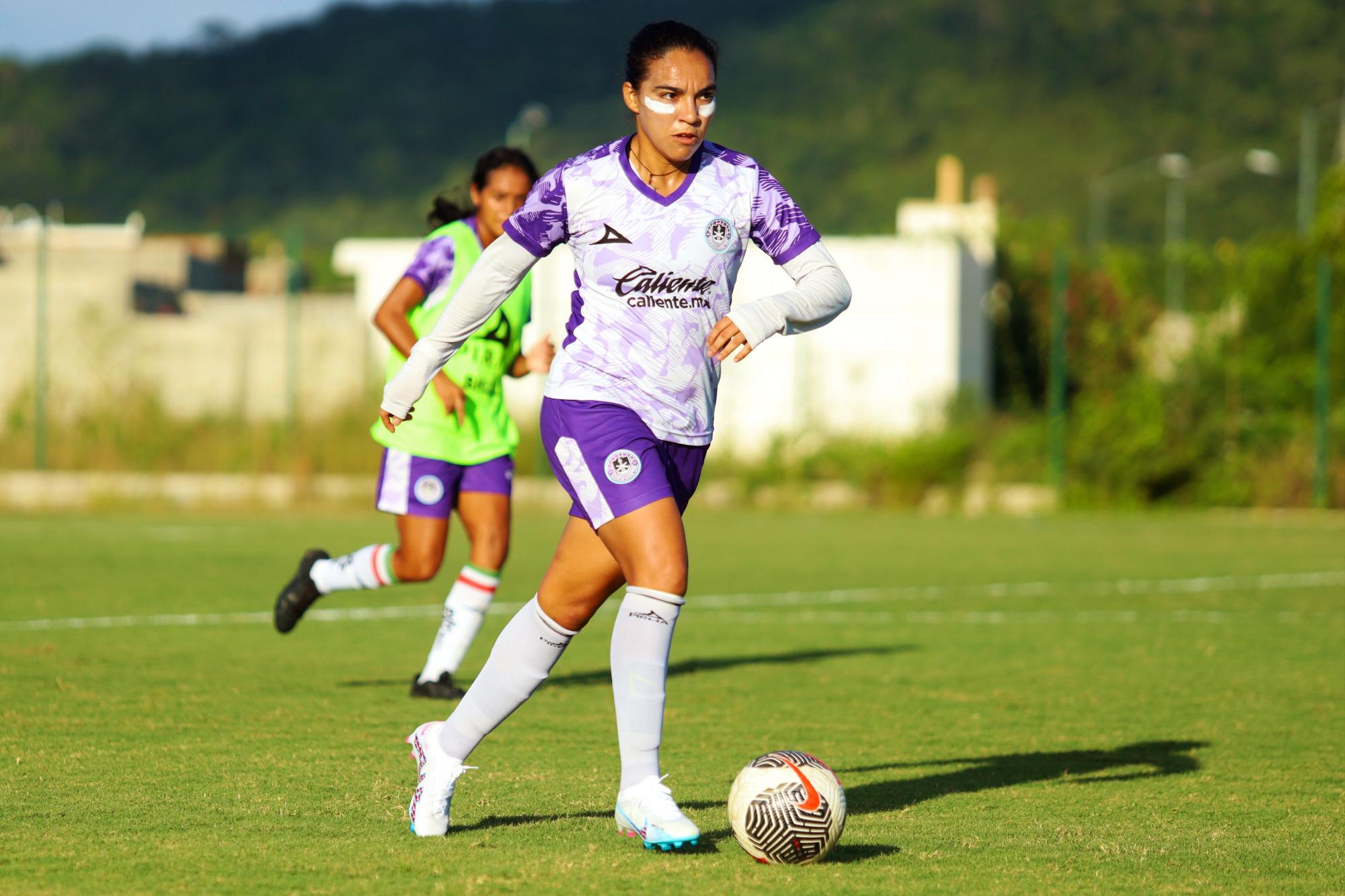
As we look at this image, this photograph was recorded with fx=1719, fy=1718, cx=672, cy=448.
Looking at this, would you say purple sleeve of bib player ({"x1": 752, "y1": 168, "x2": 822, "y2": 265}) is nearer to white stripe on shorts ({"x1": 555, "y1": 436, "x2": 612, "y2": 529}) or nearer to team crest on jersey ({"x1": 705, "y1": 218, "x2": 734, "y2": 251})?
team crest on jersey ({"x1": 705, "y1": 218, "x2": 734, "y2": 251})

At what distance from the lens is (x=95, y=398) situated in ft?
70.7

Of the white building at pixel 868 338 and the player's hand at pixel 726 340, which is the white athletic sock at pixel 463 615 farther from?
the white building at pixel 868 338

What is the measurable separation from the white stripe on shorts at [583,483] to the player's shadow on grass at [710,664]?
3092 mm

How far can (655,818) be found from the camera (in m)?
4.39

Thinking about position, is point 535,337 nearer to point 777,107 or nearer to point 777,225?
point 777,225

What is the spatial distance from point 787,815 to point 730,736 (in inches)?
81.3

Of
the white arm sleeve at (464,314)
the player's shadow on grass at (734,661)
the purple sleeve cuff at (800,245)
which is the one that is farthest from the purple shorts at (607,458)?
the player's shadow on grass at (734,661)

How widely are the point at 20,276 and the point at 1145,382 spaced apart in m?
20.5

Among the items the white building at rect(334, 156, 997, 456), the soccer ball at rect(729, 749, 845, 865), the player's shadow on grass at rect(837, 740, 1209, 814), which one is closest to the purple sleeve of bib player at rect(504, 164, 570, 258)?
the soccer ball at rect(729, 749, 845, 865)

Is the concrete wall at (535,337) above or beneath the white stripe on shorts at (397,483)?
above

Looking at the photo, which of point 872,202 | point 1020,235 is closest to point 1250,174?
point 872,202

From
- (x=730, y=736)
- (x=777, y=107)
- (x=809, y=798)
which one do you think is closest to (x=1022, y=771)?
(x=730, y=736)

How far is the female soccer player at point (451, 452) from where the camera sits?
291 inches

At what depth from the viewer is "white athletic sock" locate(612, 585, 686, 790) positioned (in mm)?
4523
